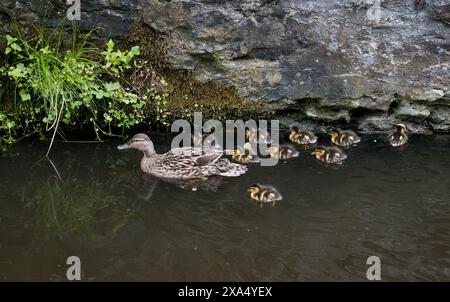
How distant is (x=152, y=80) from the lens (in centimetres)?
665

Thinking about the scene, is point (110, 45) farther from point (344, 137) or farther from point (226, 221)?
point (344, 137)

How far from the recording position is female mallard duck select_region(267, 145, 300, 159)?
6293 millimetres

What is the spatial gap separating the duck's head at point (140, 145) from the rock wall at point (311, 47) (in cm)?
94

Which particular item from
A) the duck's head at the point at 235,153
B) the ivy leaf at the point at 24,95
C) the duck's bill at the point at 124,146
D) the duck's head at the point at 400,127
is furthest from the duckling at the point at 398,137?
the ivy leaf at the point at 24,95

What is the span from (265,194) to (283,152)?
1.08 metres

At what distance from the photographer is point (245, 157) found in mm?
6203

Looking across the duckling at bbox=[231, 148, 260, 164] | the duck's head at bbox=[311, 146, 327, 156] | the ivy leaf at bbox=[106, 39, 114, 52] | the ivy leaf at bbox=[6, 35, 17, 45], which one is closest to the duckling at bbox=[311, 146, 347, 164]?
the duck's head at bbox=[311, 146, 327, 156]

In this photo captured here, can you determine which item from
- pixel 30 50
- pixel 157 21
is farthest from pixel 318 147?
pixel 30 50

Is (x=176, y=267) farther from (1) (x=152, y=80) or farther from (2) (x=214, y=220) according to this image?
(1) (x=152, y=80)

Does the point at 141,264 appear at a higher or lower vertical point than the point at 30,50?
lower

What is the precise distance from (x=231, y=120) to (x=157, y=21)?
4.47ft

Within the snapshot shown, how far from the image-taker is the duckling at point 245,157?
245 inches

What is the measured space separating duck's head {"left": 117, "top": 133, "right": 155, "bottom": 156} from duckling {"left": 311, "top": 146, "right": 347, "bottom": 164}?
1694 mm
